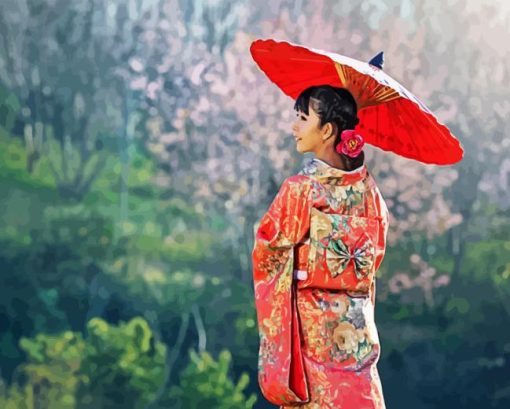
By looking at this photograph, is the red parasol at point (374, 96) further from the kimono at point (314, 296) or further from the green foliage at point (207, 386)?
the green foliage at point (207, 386)

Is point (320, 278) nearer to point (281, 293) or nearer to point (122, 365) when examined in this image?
point (281, 293)

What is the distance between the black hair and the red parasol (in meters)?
0.04

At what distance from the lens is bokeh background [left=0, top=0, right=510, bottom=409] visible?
4.34 metres

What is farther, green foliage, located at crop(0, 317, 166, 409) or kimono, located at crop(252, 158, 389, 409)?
green foliage, located at crop(0, 317, 166, 409)

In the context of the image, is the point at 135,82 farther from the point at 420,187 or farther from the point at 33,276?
the point at 420,187

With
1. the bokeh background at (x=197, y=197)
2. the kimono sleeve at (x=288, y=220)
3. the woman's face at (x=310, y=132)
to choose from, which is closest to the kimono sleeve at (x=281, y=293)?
the kimono sleeve at (x=288, y=220)

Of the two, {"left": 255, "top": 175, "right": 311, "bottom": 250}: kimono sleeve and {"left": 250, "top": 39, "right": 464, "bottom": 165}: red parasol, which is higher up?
{"left": 250, "top": 39, "right": 464, "bottom": 165}: red parasol

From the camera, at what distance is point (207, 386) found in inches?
177

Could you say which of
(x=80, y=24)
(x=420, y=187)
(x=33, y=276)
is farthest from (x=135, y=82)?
(x=420, y=187)

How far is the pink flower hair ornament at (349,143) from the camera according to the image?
317 centimetres

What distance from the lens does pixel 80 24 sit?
14.4 feet

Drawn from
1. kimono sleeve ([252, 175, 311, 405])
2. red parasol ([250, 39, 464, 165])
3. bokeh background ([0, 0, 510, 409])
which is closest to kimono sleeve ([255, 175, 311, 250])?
kimono sleeve ([252, 175, 311, 405])

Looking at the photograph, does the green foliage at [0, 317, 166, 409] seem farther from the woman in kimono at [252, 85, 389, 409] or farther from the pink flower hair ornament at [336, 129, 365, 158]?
the pink flower hair ornament at [336, 129, 365, 158]

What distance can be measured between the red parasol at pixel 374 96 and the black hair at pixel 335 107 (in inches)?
1.7
